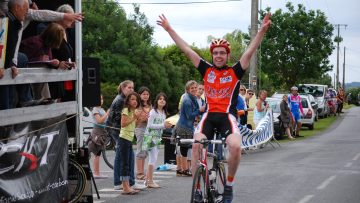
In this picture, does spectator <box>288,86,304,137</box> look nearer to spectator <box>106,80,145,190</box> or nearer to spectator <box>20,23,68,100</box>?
spectator <box>106,80,145,190</box>

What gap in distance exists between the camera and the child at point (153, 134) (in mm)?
13312

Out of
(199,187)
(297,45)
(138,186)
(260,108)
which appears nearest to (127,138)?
(138,186)

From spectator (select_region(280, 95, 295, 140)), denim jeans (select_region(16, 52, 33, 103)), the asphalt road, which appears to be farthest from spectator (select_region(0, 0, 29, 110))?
spectator (select_region(280, 95, 295, 140))

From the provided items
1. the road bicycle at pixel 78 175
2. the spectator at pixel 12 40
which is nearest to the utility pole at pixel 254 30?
the road bicycle at pixel 78 175

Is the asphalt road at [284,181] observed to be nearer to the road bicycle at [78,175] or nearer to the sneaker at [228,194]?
the sneaker at [228,194]

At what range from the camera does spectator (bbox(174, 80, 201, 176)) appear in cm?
1465

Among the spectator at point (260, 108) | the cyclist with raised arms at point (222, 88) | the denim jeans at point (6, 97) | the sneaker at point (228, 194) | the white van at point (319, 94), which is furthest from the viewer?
the white van at point (319, 94)

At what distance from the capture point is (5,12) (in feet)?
25.1

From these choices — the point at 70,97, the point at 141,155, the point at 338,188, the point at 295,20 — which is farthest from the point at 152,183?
the point at 295,20

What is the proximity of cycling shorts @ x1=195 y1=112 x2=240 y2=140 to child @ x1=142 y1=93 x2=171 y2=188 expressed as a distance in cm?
396

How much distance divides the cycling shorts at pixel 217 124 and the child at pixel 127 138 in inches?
118

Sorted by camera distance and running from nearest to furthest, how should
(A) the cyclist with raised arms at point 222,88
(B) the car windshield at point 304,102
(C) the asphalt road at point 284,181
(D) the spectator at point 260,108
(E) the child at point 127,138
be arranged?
(A) the cyclist with raised arms at point 222,88 < (C) the asphalt road at point 284,181 < (E) the child at point 127,138 < (D) the spectator at point 260,108 < (B) the car windshield at point 304,102

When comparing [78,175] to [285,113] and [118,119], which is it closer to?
[118,119]

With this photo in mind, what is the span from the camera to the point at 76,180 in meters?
9.27
